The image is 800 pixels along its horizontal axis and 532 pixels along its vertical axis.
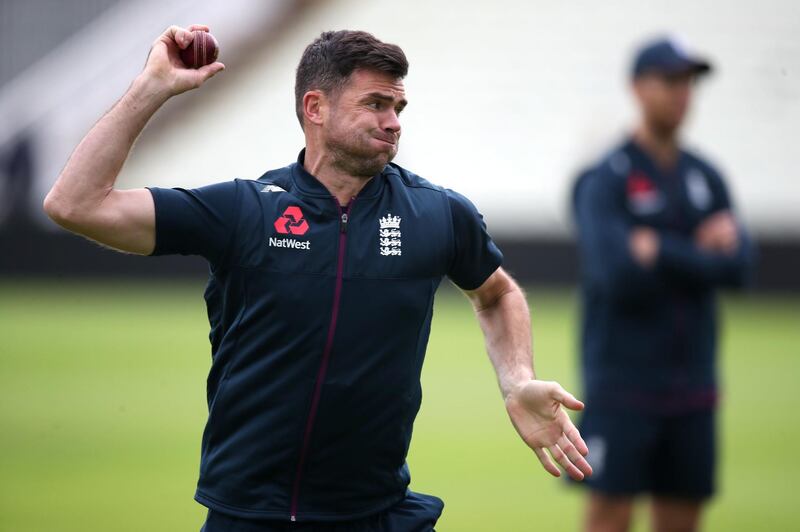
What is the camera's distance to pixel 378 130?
4195 millimetres

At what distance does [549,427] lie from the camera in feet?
14.0

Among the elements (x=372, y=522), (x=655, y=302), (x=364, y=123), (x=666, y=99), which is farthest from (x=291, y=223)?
(x=666, y=99)

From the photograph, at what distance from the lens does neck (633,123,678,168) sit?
22.6 feet

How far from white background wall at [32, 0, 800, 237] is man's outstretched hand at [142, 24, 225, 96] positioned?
22515mm

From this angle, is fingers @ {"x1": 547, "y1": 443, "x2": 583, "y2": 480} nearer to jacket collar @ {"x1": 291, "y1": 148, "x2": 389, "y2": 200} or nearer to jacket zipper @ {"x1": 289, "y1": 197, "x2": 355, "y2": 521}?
jacket zipper @ {"x1": 289, "y1": 197, "x2": 355, "y2": 521}

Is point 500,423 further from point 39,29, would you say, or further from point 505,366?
point 39,29

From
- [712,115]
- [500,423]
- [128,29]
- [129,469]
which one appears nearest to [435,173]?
[712,115]

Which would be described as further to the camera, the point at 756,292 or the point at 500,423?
the point at 756,292

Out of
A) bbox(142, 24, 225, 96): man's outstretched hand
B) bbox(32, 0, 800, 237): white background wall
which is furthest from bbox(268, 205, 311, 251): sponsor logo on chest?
bbox(32, 0, 800, 237): white background wall

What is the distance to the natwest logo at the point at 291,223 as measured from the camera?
4.09m

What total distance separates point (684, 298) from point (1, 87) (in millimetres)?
23476

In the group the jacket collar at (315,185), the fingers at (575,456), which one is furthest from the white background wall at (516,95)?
the fingers at (575,456)

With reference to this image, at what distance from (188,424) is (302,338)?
325 inches

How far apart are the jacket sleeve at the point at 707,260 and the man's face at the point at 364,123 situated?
2720 millimetres
